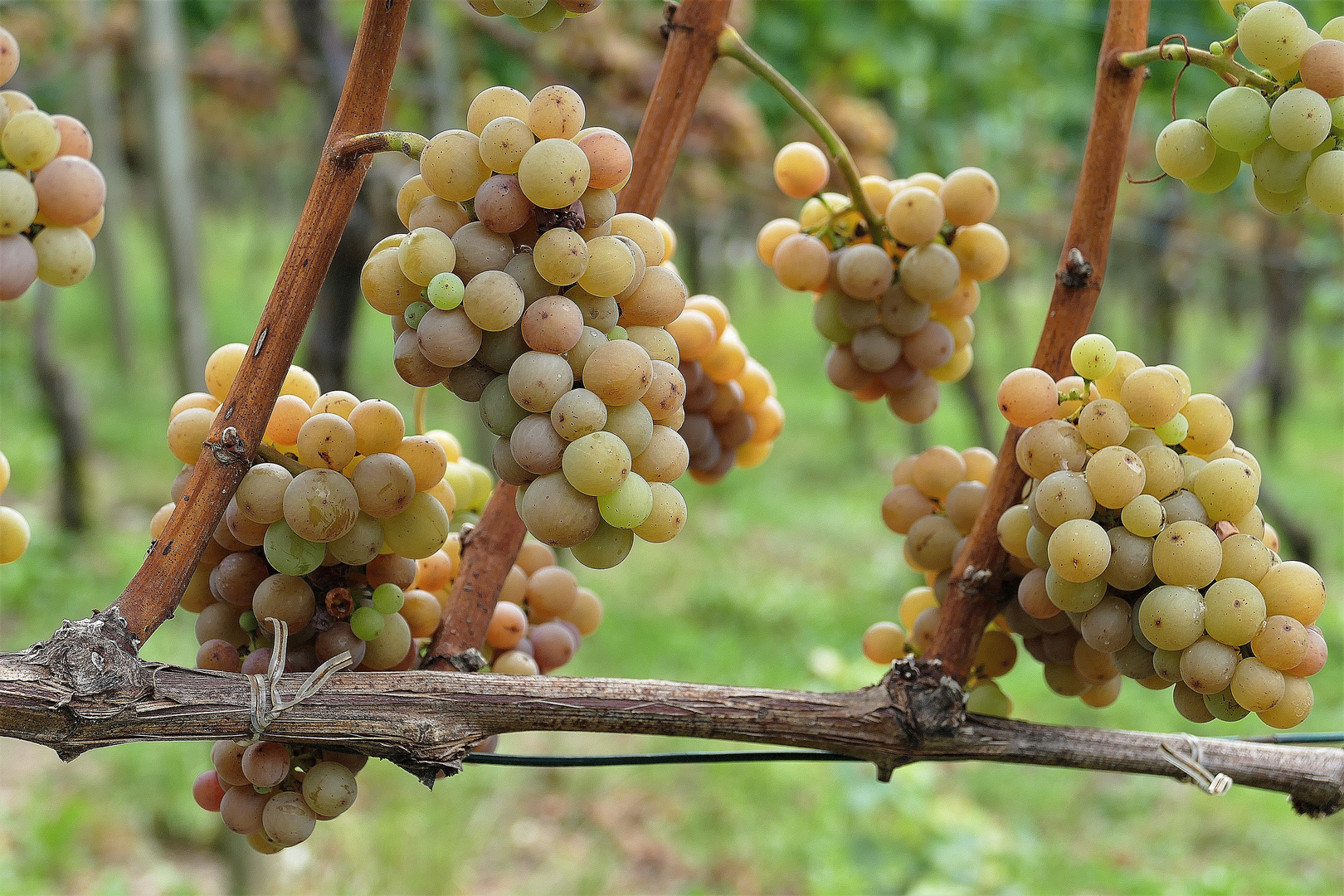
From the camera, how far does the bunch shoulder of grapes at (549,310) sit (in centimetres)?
50

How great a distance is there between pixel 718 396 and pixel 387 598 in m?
0.30

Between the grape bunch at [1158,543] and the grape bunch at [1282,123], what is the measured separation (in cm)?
13

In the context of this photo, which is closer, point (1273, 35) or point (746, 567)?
point (1273, 35)

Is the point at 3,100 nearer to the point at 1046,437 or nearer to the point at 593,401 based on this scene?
the point at 593,401

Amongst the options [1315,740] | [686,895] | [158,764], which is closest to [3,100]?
[1315,740]

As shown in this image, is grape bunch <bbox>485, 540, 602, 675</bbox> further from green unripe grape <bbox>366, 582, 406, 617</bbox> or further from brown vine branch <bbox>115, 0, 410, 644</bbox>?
brown vine branch <bbox>115, 0, 410, 644</bbox>

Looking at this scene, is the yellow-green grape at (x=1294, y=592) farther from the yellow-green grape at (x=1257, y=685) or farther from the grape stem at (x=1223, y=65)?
the grape stem at (x=1223, y=65)

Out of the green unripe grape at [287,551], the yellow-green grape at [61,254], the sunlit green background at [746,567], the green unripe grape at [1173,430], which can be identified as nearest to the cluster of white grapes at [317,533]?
the green unripe grape at [287,551]

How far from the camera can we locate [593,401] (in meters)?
0.51

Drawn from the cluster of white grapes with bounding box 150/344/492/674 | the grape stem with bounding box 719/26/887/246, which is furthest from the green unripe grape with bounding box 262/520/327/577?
the grape stem with bounding box 719/26/887/246

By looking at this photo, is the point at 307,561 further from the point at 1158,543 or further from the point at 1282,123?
the point at 1282,123

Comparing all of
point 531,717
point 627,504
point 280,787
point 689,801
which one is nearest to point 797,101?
point 627,504

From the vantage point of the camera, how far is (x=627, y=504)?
Result: 0.52 metres

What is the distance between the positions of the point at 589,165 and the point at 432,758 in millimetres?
314
